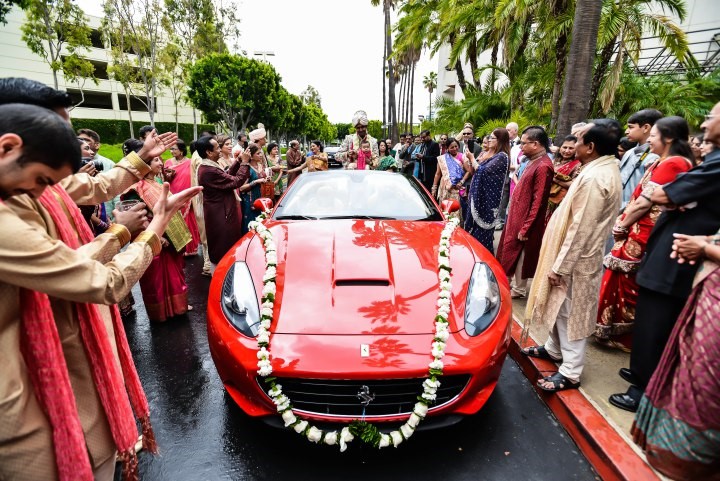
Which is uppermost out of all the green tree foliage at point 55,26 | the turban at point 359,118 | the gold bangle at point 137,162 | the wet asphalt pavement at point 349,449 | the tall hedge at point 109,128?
the green tree foliage at point 55,26

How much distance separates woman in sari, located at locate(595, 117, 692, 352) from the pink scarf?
2891mm

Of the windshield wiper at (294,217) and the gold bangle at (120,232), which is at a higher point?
the gold bangle at (120,232)

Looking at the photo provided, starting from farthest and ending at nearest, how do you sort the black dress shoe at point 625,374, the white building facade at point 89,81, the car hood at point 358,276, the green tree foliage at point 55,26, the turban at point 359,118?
the white building facade at point 89,81 → the green tree foliage at point 55,26 → the turban at point 359,118 → the black dress shoe at point 625,374 → the car hood at point 358,276

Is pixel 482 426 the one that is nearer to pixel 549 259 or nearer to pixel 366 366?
pixel 366 366

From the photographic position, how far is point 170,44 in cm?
2308

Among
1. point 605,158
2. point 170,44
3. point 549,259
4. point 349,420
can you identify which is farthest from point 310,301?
point 170,44

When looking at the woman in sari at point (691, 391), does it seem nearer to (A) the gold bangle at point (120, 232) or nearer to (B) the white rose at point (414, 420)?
(B) the white rose at point (414, 420)

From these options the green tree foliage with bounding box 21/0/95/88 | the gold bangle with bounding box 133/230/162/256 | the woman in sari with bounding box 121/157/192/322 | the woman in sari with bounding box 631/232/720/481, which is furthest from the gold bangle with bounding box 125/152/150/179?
the green tree foliage with bounding box 21/0/95/88

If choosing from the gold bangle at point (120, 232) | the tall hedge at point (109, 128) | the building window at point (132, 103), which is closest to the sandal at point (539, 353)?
the gold bangle at point (120, 232)

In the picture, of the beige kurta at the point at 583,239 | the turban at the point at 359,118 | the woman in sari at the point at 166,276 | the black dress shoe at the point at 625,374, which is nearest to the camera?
the beige kurta at the point at 583,239

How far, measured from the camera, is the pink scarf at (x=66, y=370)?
1199 millimetres

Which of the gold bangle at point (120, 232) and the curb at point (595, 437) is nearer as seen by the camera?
the gold bangle at point (120, 232)

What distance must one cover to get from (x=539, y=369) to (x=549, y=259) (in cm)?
83

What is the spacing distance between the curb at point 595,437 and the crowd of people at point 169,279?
126 mm
